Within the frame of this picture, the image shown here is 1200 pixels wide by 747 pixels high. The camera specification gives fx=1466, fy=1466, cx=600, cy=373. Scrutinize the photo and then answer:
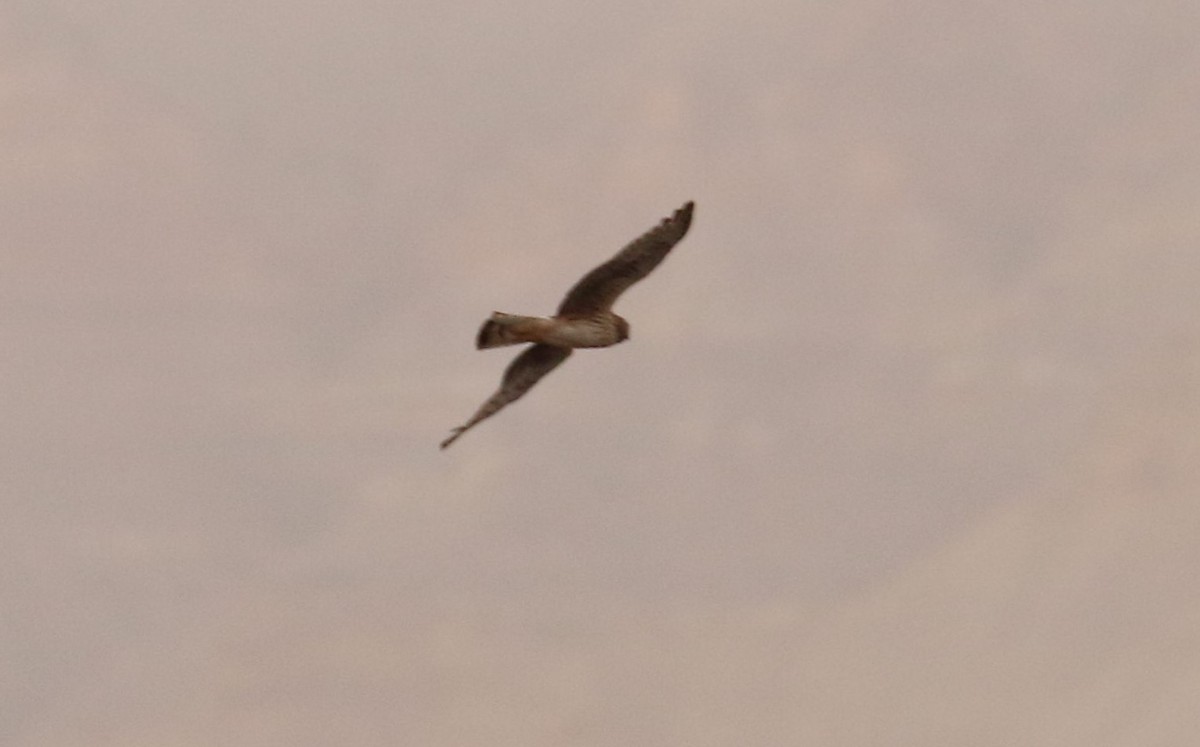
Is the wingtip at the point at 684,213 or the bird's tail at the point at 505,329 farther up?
the wingtip at the point at 684,213

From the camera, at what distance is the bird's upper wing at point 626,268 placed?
136 ft

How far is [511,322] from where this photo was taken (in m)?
39.9

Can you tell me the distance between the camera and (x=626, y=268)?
41719 millimetres

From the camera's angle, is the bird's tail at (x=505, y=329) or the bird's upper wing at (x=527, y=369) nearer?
the bird's tail at (x=505, y=329)

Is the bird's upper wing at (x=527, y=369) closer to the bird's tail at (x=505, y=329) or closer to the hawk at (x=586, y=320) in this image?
the hawk at (x=586, y=320)

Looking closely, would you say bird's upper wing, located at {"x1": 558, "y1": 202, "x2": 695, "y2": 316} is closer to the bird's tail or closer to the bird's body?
the bird's body

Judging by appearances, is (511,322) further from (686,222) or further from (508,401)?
(686,222)

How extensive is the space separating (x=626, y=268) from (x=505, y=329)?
410cm

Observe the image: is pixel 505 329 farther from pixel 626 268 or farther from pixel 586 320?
pixel 626 268

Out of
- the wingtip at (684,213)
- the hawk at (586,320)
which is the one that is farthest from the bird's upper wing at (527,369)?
the wingtip at (684,213)

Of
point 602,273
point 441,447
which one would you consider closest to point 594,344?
point 602,273

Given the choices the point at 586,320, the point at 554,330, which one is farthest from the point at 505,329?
the point at 586,320

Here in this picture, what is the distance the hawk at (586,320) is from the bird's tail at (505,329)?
0.03m

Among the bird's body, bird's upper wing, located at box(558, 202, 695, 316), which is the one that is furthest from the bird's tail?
bird's upper wing, located at box(558, 202, 695, 316)
